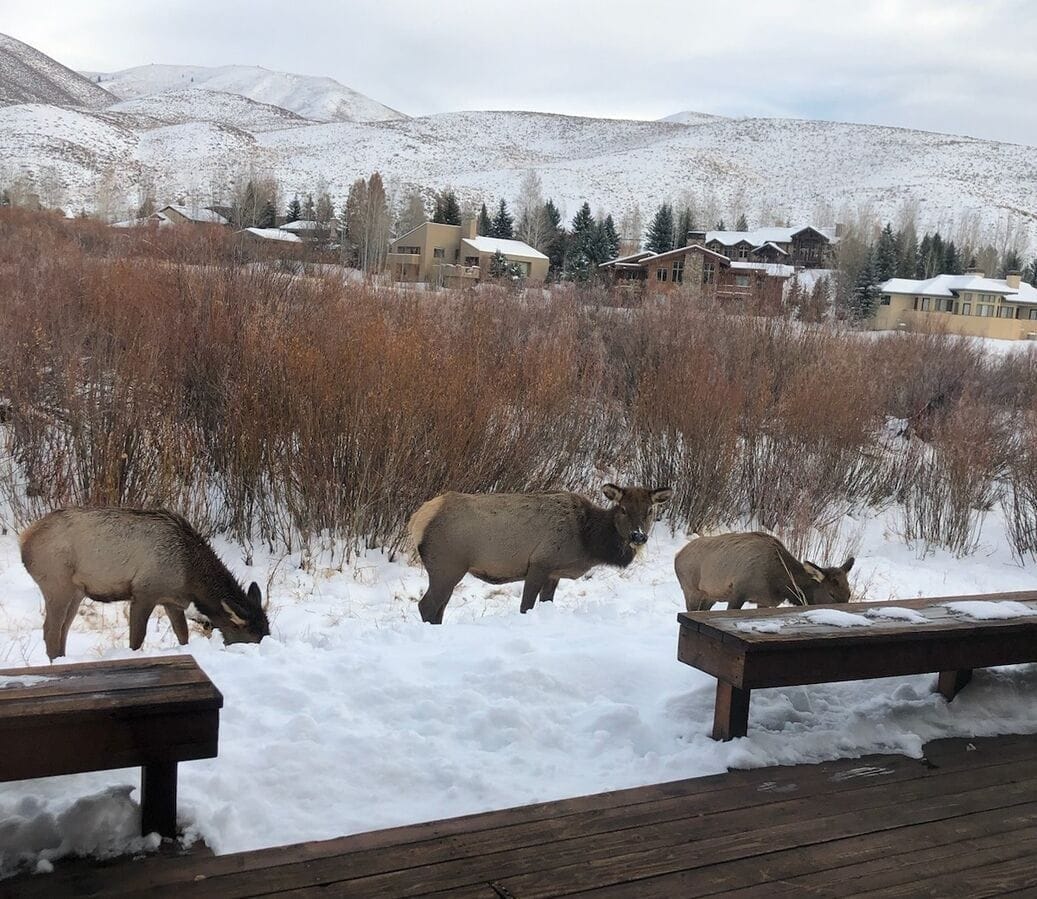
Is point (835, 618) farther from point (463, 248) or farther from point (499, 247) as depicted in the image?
point (463, 248)

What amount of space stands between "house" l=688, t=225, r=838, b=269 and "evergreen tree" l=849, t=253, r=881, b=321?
32.9ft

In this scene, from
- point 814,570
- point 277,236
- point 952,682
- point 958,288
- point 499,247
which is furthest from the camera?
point 499,247

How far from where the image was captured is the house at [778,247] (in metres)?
75.6

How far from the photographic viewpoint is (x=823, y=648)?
4129mm

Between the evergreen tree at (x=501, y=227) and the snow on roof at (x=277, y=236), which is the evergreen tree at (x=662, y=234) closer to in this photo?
the evergreen tree at (x=501, y=227)

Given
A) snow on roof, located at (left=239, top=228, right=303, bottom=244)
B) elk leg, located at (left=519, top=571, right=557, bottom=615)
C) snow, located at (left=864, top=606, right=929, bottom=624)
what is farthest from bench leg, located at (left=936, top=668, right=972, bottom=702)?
snow on roof, located at (left=239, top=228, right=303, bottom=244)

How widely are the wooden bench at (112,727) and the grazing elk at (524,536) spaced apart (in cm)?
429

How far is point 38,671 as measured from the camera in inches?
134

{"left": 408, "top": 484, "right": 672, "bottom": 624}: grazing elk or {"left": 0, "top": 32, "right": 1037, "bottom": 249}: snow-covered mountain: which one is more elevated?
{"left": 0, "top": 32, "right": 1037, "bottom": 249}: snow-covered mountain

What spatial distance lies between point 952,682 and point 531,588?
140 inches

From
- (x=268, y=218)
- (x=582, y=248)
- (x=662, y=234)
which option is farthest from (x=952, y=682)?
(x=662, y=234)

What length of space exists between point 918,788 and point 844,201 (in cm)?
16488

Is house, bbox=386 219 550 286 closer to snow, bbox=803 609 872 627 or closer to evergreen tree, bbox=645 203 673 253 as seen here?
evergreen tree, bbox=645 203 673 253

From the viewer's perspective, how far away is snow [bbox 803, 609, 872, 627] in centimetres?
439
